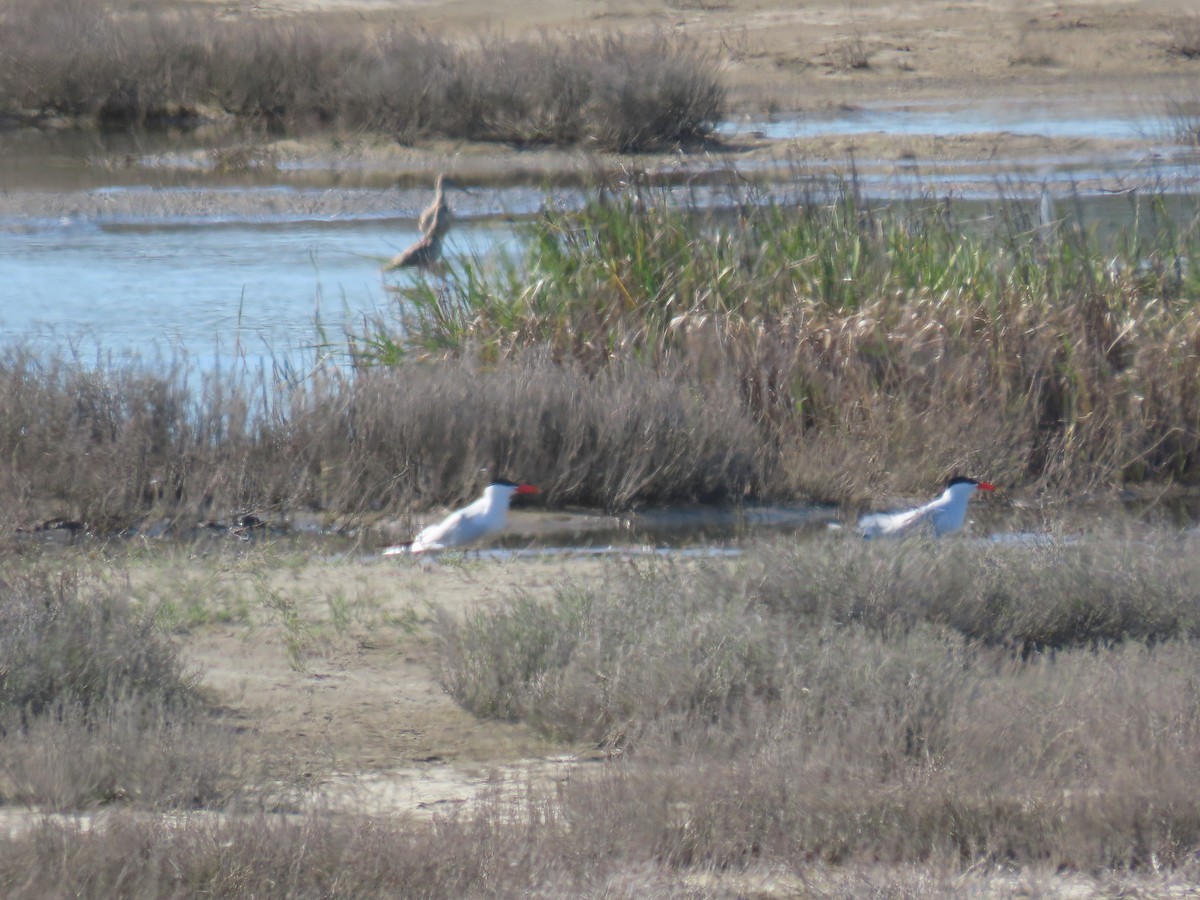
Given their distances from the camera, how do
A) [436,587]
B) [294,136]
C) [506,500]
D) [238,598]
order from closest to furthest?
[238,598] → [436,587] → [506,500] → [294,136]

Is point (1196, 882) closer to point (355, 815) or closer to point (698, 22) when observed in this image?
point (355, 815)

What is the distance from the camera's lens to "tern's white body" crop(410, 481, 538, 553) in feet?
24.8

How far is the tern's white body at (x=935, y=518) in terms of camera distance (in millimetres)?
7547

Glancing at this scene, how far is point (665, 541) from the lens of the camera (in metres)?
8.41

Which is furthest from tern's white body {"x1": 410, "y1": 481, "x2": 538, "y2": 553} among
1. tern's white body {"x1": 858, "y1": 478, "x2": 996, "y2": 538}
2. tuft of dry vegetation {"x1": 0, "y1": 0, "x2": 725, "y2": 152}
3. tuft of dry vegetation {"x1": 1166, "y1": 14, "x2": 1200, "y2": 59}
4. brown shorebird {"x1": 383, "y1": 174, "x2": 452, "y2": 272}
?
tuft of dry vegetation {"x1": 1166, "y1": 14, "x2": 1200, "y2": 59}

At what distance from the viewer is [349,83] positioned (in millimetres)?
25000

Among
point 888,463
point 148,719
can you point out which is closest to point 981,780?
point 148,719

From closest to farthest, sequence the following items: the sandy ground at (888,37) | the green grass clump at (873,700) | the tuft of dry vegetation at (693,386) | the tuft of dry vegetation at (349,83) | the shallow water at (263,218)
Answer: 1. the green grass clump at (873,700)
2. the tuft of dry vegetation at (693,386)
3. the shallow water at (263,218)
4. the tuft of dry vegetation at (349,83)
5. the sandy ground at (888,37)

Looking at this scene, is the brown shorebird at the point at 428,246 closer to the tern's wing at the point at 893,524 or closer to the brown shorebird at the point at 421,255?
the brown shorebird at the point at 421,255

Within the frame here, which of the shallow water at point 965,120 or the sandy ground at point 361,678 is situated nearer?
the sandy ground at point 361,678

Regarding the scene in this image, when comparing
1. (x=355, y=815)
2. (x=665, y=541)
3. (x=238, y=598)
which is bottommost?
(x=665, y=541)

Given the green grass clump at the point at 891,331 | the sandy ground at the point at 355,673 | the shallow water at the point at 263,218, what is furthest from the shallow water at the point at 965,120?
the sandy ground at the point at 355,673

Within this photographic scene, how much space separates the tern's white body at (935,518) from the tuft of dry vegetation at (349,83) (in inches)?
683

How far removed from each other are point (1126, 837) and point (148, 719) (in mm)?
2678
